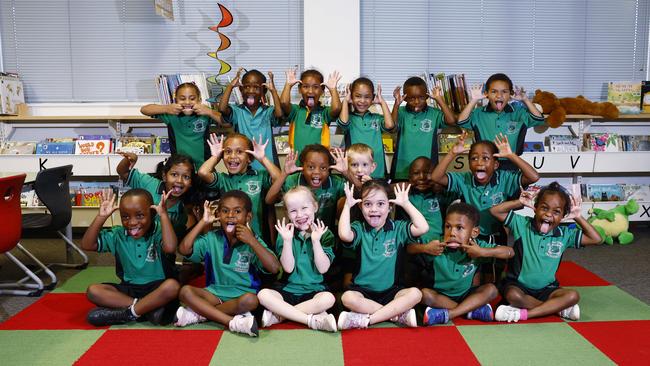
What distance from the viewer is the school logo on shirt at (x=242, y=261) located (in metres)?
2.67

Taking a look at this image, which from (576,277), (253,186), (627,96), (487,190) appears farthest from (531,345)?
(627,96)

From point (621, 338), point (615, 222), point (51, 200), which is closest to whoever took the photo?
point (621, 338)

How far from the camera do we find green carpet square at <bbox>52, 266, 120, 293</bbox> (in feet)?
10.8

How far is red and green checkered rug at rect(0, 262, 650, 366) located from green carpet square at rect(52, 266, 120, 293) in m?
0.46

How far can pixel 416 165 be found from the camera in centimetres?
328

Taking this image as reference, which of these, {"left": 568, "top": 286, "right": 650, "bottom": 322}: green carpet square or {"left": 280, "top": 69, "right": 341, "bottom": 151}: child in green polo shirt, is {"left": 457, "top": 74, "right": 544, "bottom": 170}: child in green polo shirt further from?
{"left": 568, "top": 286, "right": 650, "bottom": 322}: green carpet square

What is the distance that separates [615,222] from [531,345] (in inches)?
101

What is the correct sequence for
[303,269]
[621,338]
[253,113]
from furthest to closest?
1. [253,113]
2. [303,269]
3. [621,338]

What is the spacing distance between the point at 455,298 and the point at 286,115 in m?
1.64


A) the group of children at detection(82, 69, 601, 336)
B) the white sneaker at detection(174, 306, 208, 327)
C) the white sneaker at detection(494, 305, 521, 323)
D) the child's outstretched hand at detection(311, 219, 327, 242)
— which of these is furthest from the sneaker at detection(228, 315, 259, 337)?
the white sneaker at detection(494, 305, 521, 323)

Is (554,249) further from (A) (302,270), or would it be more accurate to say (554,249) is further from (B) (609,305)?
(A) (302,270)

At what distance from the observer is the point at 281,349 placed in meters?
2.34

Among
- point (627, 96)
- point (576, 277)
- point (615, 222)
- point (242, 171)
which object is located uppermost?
point (627, 96)

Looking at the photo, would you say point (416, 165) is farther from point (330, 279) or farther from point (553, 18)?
point (553, 18)
